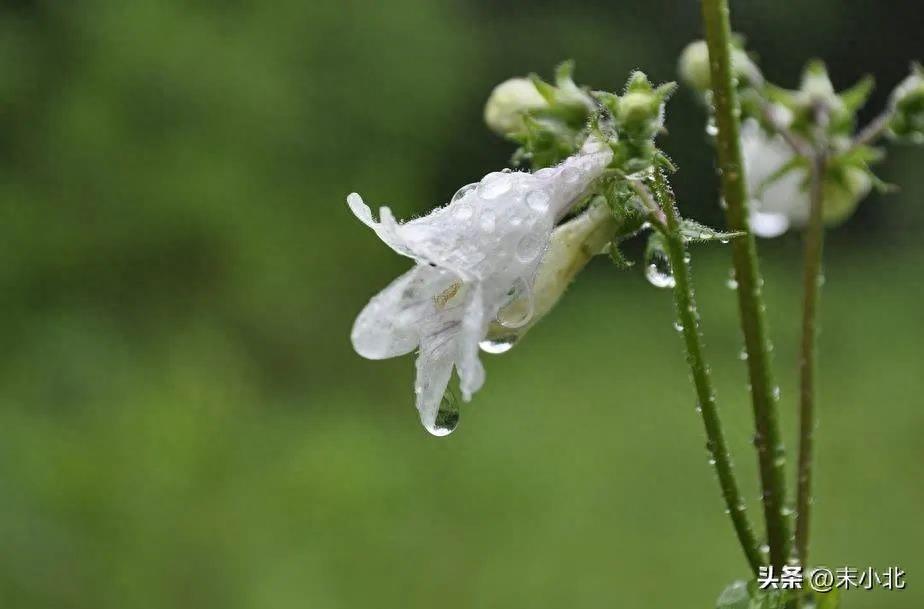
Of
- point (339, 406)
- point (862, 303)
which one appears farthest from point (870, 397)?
point (339, 406)

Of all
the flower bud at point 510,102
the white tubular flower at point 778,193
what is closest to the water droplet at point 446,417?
the flower bud at point 510,102

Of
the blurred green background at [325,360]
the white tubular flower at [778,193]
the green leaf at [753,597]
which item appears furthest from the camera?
the blurred green background at [325,360]

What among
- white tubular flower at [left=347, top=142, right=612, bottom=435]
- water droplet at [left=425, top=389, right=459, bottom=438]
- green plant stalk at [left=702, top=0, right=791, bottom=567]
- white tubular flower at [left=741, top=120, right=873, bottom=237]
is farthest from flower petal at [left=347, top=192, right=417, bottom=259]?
Result: white tubular flower at [left=741, top=120, right=873, bottom=237]

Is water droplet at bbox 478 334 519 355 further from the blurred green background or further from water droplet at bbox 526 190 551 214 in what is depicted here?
the blurred green background

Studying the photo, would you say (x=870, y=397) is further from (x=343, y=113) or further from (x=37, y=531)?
(x=37, y=531)

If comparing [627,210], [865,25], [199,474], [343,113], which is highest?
[865,25]

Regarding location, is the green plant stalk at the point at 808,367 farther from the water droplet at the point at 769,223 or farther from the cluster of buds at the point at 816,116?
the water droplet at the point at 769,223

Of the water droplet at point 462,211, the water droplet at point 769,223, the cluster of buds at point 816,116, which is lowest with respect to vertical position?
the water droplet at point 462,211
